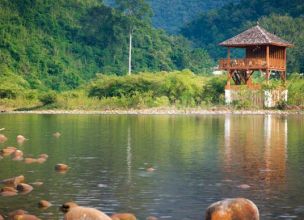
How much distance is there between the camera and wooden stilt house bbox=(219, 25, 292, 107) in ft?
207

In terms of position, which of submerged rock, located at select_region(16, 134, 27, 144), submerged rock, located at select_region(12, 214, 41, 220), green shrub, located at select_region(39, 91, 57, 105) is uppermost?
green shrub, located at select_region(39, 91, 57, 105)

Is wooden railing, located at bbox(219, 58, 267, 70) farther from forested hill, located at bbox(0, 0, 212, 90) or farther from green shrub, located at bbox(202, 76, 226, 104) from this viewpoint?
forested hill, located at bbox(0, 0, 212, 90)

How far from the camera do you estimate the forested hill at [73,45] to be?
282ft

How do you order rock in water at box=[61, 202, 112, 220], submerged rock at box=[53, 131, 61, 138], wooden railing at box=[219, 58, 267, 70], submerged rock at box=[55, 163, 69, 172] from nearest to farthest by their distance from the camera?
1. rock in water at box=[61, 202, 112, 220]
2. submerged rock at box=[55, 163, 69, 172]
3. submerged rock at box=[53, 131, 61, 138]
4. wooden railing at box=[219, 58, 267, 70]

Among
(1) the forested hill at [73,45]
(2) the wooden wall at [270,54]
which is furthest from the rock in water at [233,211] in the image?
(1) the forested hill at [73,45]

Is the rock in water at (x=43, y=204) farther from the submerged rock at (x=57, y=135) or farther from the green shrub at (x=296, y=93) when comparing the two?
the green shrub at (x=296, y=93)

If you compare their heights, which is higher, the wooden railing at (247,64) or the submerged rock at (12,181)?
Result: the wooden railing at (247,64)

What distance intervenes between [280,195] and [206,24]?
311 feet

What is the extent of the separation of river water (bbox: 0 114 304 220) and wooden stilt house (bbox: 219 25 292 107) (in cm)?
1892

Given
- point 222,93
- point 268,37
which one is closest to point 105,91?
point 222,93

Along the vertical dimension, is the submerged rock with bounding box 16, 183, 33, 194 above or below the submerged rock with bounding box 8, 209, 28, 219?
above

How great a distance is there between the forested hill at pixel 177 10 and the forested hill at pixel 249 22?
1850 centimetres

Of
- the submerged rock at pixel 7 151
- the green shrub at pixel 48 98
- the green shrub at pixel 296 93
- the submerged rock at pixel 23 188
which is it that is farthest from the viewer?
the green shrub at pixel 48 98

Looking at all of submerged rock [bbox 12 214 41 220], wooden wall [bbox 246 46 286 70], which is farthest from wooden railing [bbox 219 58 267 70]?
submerged rock [bbox 12 214 41 220]
